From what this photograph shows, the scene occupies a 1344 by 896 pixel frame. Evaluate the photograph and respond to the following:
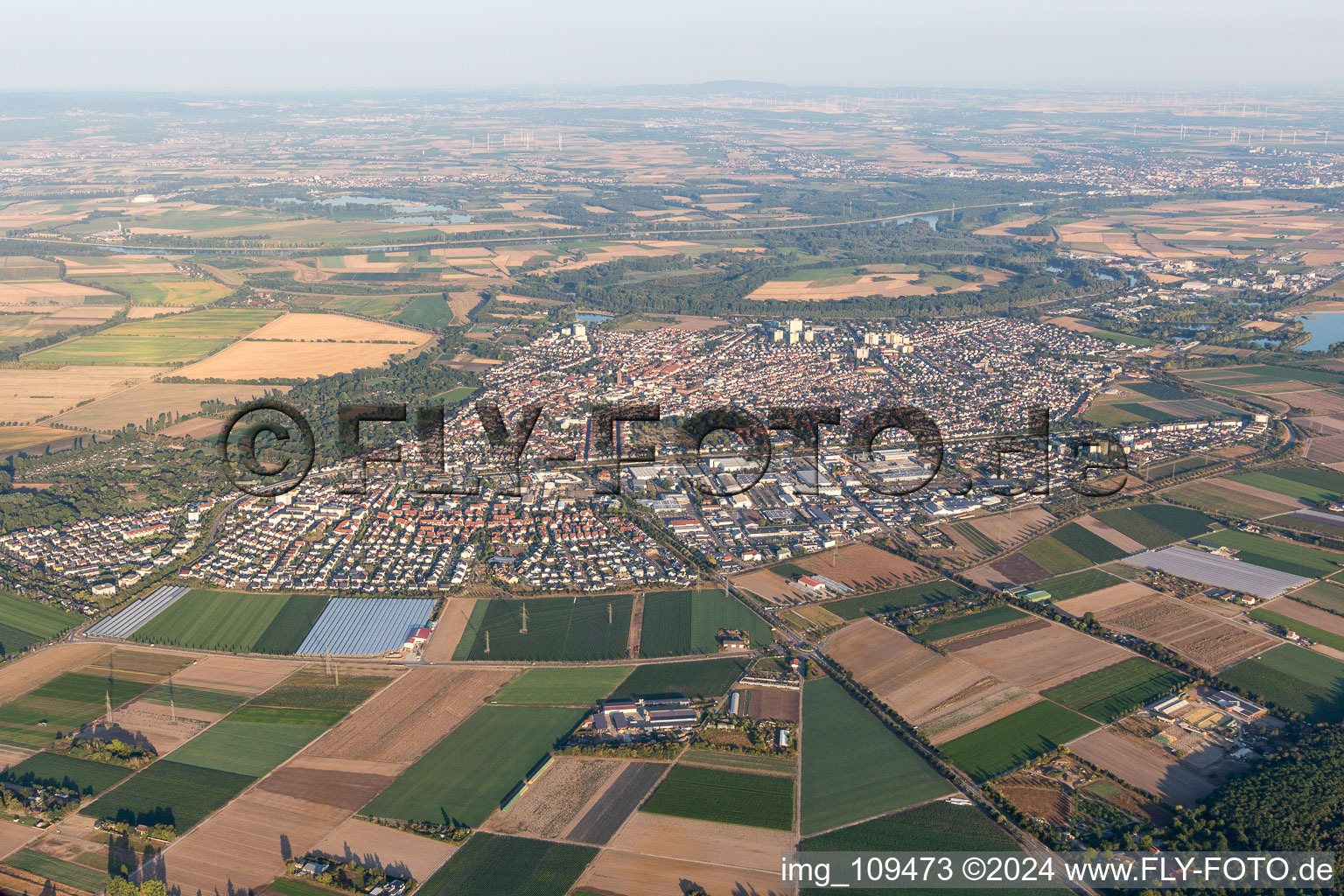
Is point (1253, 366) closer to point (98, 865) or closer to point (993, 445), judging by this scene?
point (993, 445)

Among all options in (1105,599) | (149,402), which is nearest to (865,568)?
(1105,599)

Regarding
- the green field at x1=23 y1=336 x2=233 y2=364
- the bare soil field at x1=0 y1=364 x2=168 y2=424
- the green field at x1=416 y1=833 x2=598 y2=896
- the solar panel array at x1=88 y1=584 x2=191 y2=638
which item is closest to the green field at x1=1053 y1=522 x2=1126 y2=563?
the green field at x1=416 y1=833 x2=598 y2=896

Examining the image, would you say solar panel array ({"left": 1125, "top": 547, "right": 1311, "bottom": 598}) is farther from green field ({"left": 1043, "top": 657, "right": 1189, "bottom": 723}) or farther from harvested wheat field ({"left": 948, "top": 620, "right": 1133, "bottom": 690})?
green field ({"left": 1043, "top": 657, "right": 1189, "bottom": 723})

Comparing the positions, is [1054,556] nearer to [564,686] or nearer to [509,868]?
[564,686]

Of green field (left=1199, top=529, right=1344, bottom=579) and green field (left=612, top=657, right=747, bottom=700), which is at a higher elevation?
green field (left=1199, top=529, right=1344, bottom=579)

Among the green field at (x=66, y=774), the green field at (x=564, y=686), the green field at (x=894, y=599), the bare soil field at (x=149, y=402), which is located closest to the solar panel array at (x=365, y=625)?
the green field at (x=564, y=686)

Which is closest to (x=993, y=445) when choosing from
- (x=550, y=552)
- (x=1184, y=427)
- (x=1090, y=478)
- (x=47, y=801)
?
(x=1090, y=478)

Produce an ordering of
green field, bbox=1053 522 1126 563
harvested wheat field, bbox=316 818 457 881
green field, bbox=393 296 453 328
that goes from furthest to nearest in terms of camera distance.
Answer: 1. green field, bbox=393 296 453 328
2. green field, bbox=1053 522 1126 563
3. harvested wheat field, bbox=316 818 457 881
